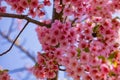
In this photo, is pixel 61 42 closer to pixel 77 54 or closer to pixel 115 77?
pixel 77 54

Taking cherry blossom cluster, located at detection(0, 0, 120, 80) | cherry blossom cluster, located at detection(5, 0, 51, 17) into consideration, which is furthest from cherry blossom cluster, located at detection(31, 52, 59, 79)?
cherry blossom cluster, located at detection(5, 0, 51, 17)

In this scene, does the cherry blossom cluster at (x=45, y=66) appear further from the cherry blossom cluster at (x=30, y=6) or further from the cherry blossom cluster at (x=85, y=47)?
the cherry blossom cluster at (x=30, y=6)

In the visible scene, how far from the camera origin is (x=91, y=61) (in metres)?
4.63

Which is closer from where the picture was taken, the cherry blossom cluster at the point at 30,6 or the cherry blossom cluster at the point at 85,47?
the cherry blossom cluster at the point at 85,47

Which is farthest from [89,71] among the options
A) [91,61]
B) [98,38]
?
[98,38]

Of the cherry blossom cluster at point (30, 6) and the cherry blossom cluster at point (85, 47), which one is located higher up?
the cherry blossom cluster at point (30, 6)

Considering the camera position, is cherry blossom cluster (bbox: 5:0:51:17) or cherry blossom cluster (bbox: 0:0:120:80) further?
cherry blossom cluster (bbox: 5:0:51:17)

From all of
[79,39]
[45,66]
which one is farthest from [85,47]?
[45,66]

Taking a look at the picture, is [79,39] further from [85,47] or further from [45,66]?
[45,66]

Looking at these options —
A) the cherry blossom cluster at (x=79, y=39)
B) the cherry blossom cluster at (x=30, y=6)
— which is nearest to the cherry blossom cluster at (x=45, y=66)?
the cherry blossom cluster at (x=79, y=39)

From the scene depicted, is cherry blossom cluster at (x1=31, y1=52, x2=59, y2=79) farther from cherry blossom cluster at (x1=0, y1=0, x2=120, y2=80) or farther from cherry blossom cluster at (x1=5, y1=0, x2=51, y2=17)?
cherry blossom cluster at (x1=5, y1=0, x2=51, y2=17)

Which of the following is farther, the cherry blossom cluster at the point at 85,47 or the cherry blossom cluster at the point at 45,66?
the cherry blossom cluster at the point at 45,66

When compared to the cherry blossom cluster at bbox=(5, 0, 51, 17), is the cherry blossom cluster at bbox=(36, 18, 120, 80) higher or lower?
lower

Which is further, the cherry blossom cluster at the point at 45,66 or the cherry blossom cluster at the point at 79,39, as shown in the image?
the cherry blossom cluster at the point at 45,66
